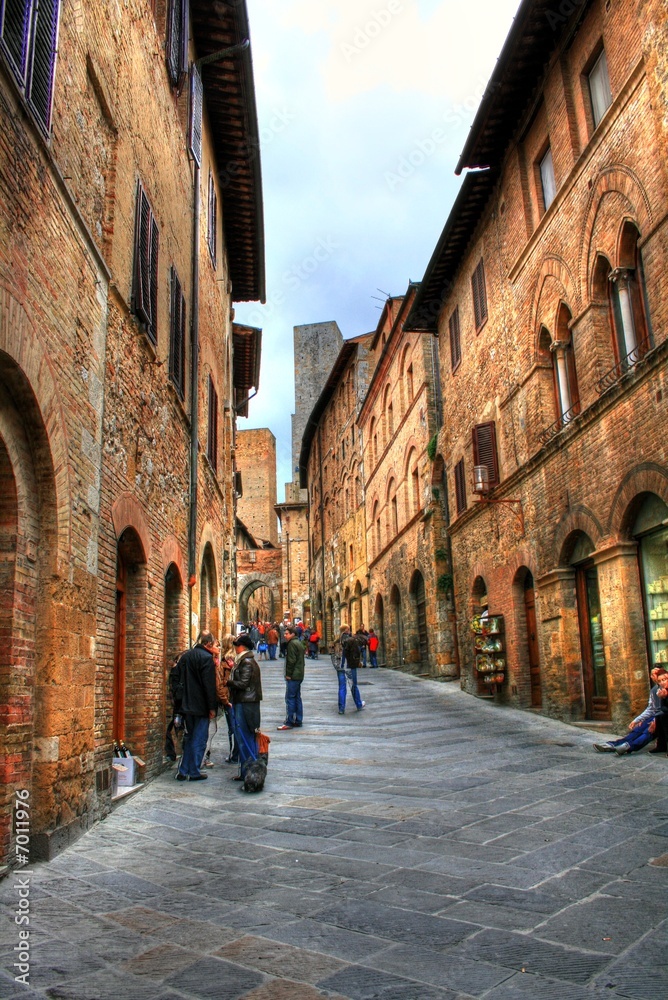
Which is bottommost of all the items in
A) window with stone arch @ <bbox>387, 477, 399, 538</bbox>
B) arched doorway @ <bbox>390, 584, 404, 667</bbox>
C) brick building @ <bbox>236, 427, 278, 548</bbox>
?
arched doorway @ <bbox>390, 584, 404, 667</bbox>

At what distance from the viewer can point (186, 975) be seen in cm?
325

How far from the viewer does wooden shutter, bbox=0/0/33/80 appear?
496cm

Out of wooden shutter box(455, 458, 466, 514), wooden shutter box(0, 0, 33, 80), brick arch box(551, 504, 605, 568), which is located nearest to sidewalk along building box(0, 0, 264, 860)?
wooden shutter box(0, 0, 33, 80)

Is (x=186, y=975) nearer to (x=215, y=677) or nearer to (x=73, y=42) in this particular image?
(x=215, y=677)

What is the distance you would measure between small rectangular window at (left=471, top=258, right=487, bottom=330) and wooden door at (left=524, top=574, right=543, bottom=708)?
5.31 metres

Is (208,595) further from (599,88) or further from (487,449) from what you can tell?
(599,88)

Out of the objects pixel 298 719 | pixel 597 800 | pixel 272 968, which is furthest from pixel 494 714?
pixel 272 968

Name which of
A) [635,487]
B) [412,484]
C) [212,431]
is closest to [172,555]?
[212,431]

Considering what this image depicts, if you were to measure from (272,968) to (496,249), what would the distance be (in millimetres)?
13996

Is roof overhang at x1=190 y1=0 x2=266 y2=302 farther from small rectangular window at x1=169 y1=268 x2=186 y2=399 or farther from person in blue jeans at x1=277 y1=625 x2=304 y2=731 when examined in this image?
person in blue jeans at x1=277 y1=625 x2=304 y2=731

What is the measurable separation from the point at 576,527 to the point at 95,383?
733cm

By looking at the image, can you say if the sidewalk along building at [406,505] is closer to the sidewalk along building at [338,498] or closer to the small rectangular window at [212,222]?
the sidewalk along building at [338,498]

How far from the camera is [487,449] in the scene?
1557cm

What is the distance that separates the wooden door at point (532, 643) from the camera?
46.4 ft
